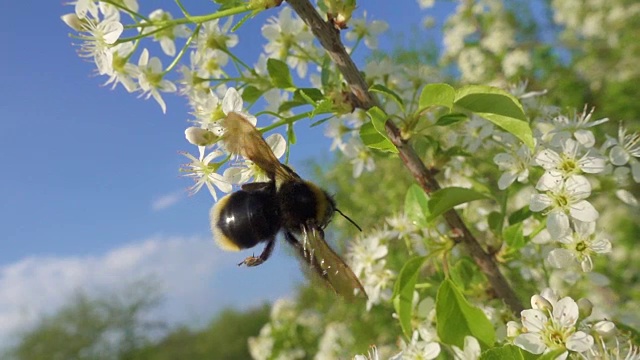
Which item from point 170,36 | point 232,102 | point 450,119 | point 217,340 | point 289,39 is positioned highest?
point 170,36

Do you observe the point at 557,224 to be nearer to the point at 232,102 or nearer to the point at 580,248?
the point at 580,248

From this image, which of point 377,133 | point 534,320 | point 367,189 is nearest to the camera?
point 534,320

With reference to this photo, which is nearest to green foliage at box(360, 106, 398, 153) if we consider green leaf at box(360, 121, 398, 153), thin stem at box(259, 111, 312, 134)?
green leaf at box(360, 121, 398, 153)

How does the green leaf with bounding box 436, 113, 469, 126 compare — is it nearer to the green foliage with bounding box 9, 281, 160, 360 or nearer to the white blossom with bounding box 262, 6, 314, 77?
the white blossom with bounding box 262, 6, 314, 77

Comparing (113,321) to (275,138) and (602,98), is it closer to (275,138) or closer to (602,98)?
(602,98)

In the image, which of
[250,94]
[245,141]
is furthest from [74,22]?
[245,141]

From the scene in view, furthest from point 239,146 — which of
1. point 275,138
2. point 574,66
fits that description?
point 574,66
